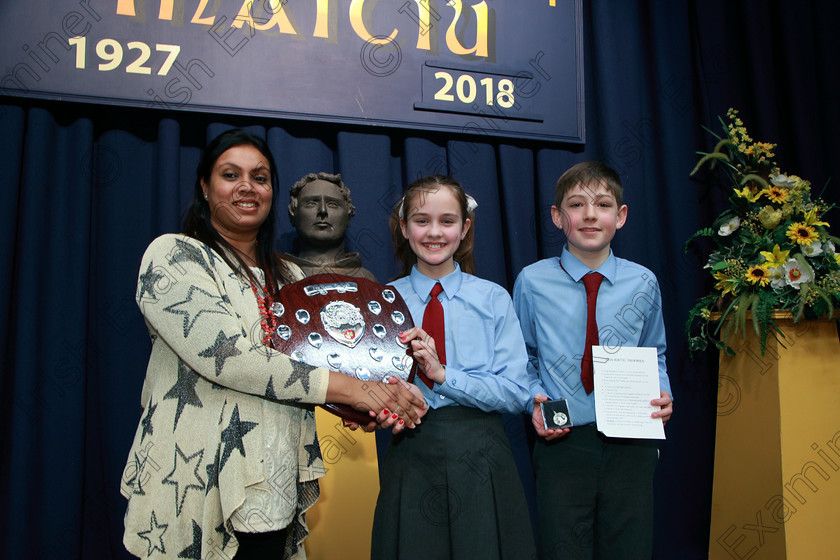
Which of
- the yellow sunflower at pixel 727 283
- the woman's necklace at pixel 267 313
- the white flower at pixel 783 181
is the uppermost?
the white flower at pixel 783 181

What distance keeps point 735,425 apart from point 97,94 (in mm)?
3002

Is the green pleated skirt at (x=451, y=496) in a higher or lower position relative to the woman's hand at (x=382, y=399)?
lower

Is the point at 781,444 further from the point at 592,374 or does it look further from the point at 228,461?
the point at 228,461

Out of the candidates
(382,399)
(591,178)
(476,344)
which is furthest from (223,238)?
(591,178)

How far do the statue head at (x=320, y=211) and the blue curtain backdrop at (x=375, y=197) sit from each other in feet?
1.62

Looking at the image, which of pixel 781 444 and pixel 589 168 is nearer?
pixel 589 168

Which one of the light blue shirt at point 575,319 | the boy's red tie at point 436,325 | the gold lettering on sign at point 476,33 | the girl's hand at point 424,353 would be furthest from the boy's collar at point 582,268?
the gold lettering on sign at point 476,33

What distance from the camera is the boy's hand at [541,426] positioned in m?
1.60

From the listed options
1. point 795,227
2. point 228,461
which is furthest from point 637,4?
point 228,461

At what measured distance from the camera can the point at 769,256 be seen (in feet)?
7.77

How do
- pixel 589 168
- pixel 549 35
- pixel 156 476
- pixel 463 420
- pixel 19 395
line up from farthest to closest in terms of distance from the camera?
1. pixel 549 35
2. pixel 19 395
3. pixel 589 168
4. pixel 463 420
5. pixel 156 476

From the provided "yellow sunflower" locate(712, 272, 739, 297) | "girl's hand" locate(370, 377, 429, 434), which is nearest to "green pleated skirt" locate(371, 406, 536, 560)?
"girl's hand" locate(370, 377, 429, 434)

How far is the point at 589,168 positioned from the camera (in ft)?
6.02

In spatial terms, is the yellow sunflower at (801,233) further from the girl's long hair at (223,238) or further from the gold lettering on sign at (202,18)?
the gold lettering on sign at (202,18)
